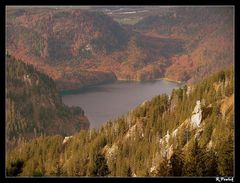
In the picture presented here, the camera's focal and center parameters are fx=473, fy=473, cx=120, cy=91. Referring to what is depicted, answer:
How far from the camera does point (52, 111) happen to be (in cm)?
13000

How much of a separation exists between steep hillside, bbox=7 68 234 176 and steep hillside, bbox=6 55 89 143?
45.9 m

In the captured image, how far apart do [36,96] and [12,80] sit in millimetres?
8027

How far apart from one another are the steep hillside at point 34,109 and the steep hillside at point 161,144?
151 ft

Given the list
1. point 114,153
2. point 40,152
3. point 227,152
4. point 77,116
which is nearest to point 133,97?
point 77,116

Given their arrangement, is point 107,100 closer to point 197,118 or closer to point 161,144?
point 161,144

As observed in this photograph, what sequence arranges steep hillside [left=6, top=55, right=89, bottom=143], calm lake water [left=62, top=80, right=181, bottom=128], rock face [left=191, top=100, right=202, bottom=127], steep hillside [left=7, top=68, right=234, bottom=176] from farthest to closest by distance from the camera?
calm lake water [left=62, top=80, right=181, bottom=128]
steep hillside [left=6, top=55, right=89, bottom=143]
rock face [left=191, top=100, right=202, bottom=127]
steep hillside [left=7, top=68, right=234, bottom=176]

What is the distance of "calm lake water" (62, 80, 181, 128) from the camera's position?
13588cm

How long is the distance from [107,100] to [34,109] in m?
39.3

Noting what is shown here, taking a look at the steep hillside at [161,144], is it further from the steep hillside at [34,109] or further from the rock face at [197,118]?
the steep hillside at [34,109]

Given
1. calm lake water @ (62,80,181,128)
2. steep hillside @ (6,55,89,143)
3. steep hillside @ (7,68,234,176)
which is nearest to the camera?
steep hillside @ (7,68,234,176)

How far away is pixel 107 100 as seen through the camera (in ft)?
535

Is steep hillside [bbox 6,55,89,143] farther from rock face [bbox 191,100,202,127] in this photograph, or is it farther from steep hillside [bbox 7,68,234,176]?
rock face [bbox 191,100,202,127]

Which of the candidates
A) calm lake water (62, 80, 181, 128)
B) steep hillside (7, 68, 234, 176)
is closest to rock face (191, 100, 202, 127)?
steep hillside (7, 68, 234, 176)
